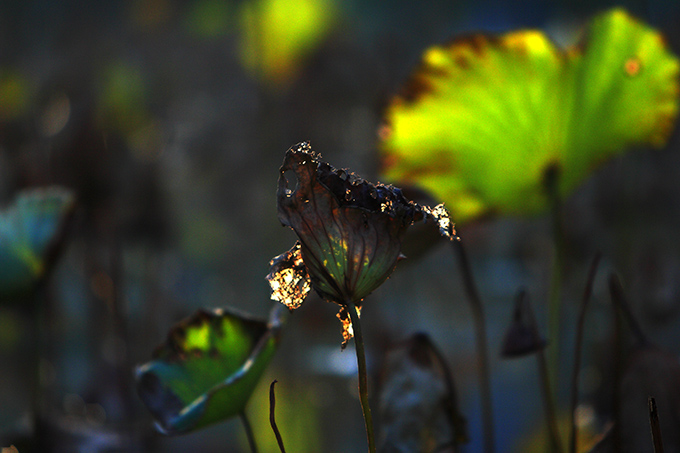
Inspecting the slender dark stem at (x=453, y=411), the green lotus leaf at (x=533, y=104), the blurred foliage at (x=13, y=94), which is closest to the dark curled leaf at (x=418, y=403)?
the slender dark stem at (x=453, y=411)

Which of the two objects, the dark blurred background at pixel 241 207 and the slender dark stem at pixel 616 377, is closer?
the slender dark stem at pixel 616 377

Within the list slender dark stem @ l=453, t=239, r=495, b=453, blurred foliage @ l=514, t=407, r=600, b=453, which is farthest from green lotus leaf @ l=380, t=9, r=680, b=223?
blurred foliage @ l=514, t=407, r=600, b=453

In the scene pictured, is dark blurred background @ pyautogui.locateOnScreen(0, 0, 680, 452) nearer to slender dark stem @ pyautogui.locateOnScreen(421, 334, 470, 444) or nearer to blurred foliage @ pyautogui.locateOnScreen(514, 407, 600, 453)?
blurred foliage @ pyautogui.locateOnScreen(514, 407, 600, 453)

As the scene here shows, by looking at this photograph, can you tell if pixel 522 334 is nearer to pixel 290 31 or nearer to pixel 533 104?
pixel 533 104

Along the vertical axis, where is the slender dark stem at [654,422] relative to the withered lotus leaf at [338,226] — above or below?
below

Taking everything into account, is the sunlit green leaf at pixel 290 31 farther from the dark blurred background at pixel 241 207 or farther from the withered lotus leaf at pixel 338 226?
the withered lotus leaf at pixel 338 226

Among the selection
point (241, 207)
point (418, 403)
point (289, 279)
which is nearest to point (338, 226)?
point (289, 279)

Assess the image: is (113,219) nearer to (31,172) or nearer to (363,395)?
(31,172)
